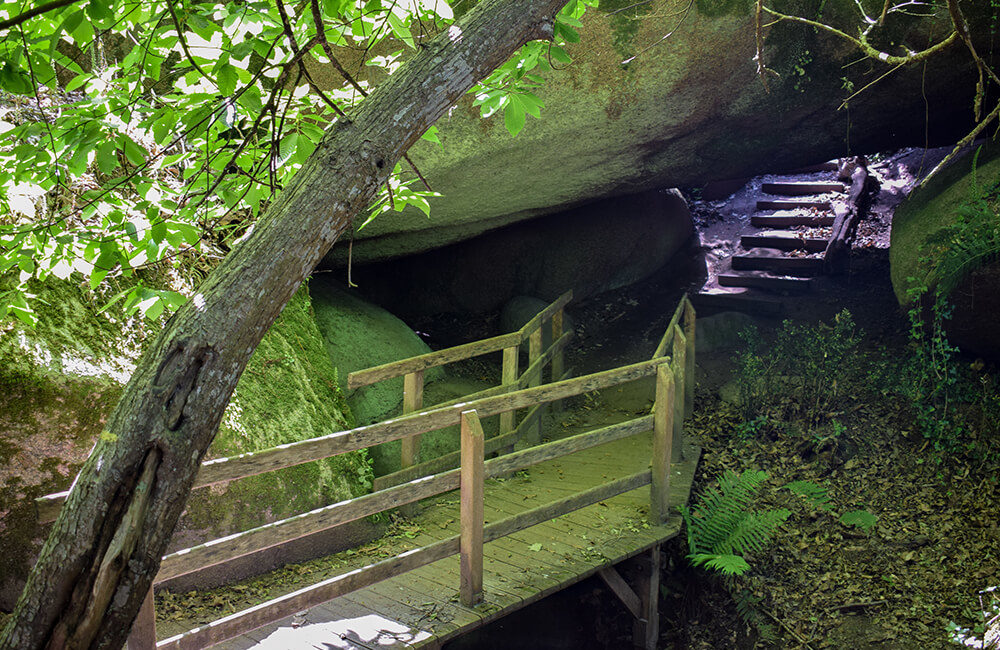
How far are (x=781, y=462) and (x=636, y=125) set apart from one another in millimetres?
3373

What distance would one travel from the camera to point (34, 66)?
7.73ft

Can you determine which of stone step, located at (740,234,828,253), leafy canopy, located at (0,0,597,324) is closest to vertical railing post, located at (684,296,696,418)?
stone step, located at (740,234,828,253)

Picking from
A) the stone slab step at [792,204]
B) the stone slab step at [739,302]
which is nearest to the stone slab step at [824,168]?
the stone slab step at [792,204]

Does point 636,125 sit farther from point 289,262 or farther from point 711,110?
point 289,262

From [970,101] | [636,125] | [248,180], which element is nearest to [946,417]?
[970,101]

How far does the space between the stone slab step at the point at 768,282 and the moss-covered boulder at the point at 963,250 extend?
118 inches

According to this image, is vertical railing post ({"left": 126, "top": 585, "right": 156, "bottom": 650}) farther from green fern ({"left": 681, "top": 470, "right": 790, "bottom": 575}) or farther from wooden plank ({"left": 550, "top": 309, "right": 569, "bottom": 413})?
wooden plank ({"left": 550, "top": 309, "right": 569, "bottom": 413})

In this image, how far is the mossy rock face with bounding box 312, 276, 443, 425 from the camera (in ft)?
22.9

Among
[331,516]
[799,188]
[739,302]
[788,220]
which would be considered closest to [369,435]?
[331,516]

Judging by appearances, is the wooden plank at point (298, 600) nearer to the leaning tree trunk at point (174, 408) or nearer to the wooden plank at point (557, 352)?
the leaning tree trunk at point (174, 408)

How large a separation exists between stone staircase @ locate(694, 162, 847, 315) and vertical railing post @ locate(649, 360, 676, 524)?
491cm

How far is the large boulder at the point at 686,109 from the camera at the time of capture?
604cm

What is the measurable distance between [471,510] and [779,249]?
845 centimetres

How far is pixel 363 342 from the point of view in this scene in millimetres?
7582
